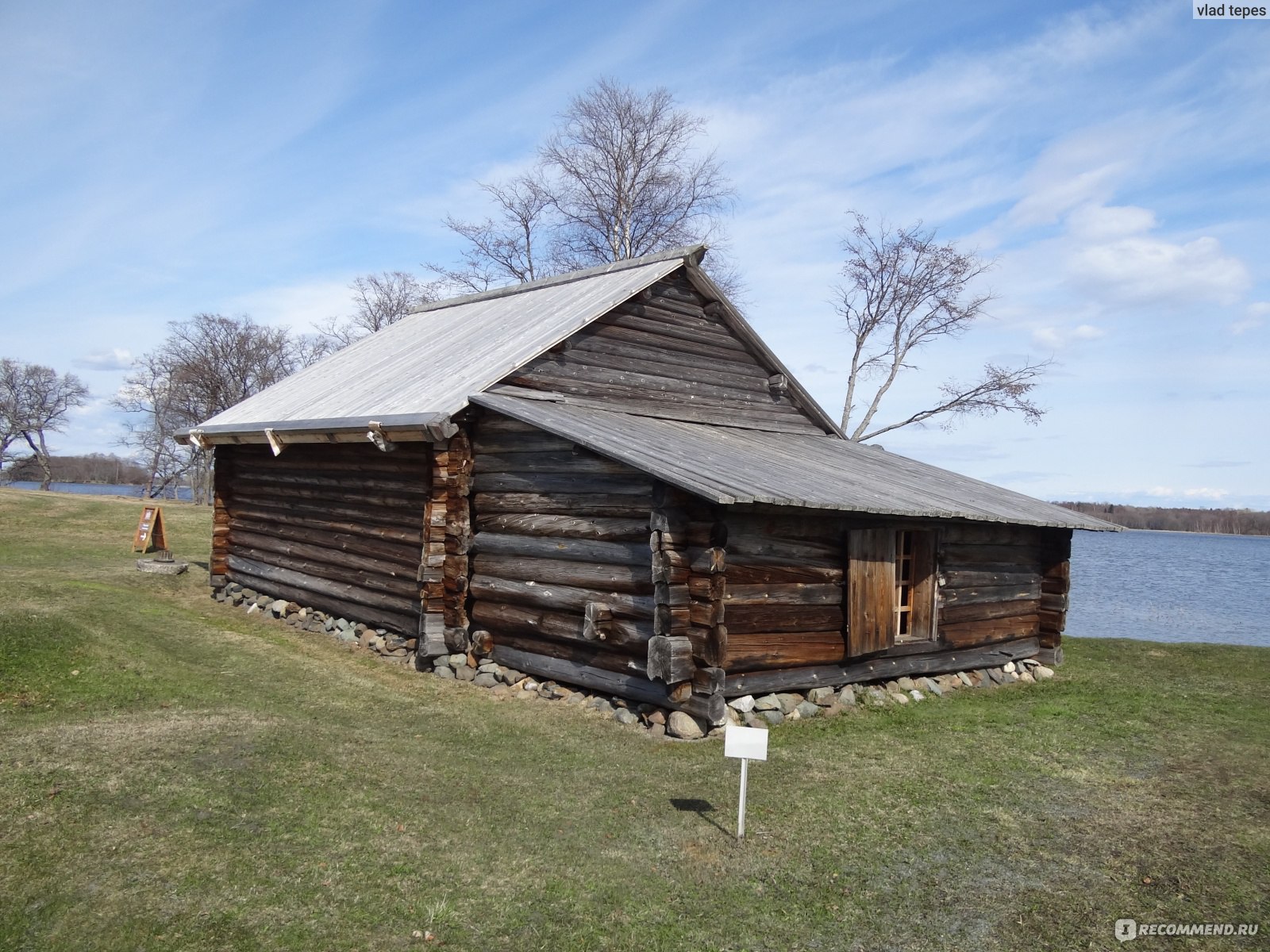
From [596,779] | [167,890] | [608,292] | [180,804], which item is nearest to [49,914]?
[167,890]

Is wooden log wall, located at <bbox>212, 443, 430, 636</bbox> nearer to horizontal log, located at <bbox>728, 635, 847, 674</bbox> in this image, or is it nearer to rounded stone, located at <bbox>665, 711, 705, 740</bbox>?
rounded stone, located at <bbox>665, 711, 705, 740</bbox>

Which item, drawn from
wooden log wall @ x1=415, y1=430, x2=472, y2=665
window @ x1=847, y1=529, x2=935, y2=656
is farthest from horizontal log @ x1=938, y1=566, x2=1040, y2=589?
wooden log wall @ x1=415, y1=430, x2=472, y2=665

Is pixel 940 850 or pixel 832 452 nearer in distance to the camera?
pixel 940 850

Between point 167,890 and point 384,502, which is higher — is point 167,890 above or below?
below

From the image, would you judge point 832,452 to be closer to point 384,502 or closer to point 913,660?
point 913,660

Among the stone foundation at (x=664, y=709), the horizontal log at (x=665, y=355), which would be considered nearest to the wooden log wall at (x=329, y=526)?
the stone foundation at (x=664, y=709)

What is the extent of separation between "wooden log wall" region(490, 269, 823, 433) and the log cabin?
4 cm

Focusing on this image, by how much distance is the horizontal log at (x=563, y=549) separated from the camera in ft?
35.5

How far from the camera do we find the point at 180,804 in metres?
6.98

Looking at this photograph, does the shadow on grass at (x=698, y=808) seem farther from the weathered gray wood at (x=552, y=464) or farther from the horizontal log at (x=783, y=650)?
the weathered gray wood at (x=552, y=464)

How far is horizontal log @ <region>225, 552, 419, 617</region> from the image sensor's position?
13938 mm

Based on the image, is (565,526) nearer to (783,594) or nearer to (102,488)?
(783,594)

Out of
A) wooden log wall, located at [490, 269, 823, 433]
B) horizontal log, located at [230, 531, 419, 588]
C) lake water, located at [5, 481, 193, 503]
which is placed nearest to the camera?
horizontal log, located at [230, 531, 419, 588]

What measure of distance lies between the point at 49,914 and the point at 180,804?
1539mm
